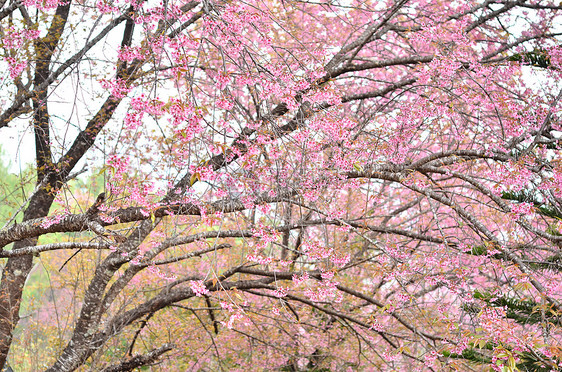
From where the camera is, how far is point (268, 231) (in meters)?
3.38

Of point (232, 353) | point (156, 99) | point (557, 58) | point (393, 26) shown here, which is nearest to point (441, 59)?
point (557, 58)

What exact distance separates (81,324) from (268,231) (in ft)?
9.09

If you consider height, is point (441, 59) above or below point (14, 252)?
above

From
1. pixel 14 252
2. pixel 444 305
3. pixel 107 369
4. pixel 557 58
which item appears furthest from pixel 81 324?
pixel 557 58

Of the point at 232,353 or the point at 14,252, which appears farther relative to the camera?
the point at 232,353

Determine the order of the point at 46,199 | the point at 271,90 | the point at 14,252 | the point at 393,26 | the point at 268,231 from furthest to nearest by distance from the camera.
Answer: the point at 46,199, the point at 393,26, the point at 14,252, the point at 268,231, the point at 271,90

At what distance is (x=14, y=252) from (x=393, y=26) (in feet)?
13.3

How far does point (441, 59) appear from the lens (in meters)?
3.95

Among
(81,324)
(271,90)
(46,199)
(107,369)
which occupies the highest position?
(46,199)

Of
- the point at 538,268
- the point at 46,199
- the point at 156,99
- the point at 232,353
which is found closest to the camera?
the point at 156,99

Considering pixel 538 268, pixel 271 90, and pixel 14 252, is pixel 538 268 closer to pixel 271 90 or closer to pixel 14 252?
pixel 271 90

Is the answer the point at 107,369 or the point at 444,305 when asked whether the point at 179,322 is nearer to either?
the point at 107,369

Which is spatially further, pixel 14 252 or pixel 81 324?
pixel 81 324

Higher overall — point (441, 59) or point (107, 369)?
point (441, 59)
